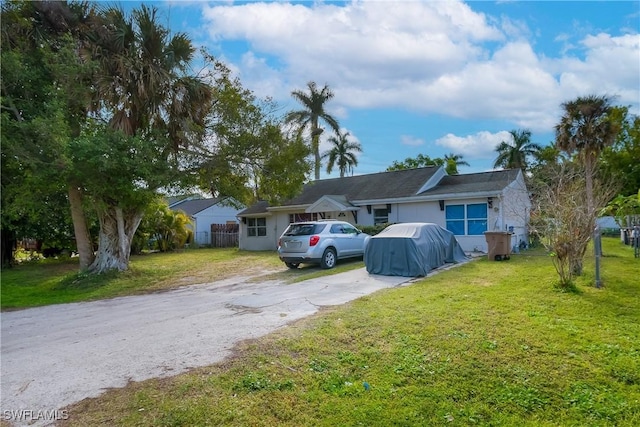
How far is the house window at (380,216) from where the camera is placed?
19895 millimetres

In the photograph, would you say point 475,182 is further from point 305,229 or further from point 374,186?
point 305,229

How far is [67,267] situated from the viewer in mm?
18422

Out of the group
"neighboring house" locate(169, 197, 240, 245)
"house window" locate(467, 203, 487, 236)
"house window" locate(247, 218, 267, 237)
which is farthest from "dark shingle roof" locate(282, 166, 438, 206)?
"neighboring house" locate(169, 197, 240, 245)

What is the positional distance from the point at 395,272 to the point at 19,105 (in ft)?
38.5

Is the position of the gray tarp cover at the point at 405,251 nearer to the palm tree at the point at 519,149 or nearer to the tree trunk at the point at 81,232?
the tree trunk at the point at 81,232

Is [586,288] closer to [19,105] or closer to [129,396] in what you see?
[129,396]

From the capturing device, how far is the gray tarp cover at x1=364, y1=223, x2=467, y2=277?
36.8 feet

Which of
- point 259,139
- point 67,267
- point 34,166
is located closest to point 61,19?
point 34,166

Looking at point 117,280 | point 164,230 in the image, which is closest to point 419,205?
point 117,280

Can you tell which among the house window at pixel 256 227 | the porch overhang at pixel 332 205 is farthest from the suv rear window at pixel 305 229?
the house window at pixel 256 227

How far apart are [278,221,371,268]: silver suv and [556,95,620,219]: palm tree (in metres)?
14.6

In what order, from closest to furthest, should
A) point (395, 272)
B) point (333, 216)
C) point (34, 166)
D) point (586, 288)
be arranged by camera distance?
point (586, 288)
point (34, 166)
point (395, 272)
point (333, 216)

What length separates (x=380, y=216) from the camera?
20125mm

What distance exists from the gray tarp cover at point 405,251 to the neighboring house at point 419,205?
417cm
